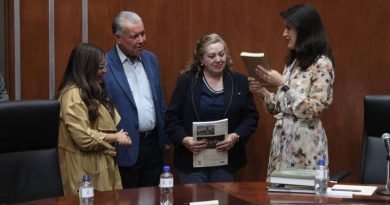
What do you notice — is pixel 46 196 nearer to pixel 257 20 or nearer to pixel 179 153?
pixel 179 153

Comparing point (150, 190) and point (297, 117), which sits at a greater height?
point (297, 117)

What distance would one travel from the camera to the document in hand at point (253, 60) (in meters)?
3.65

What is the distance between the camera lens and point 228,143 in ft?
13.4

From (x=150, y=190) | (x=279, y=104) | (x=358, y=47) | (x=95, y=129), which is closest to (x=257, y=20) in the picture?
(x=358, y=47)

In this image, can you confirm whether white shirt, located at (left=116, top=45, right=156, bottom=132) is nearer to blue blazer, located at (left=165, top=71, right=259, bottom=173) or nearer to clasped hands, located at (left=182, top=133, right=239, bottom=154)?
blue blazer, located at (left=165, top=71, right=259, bottom=173)

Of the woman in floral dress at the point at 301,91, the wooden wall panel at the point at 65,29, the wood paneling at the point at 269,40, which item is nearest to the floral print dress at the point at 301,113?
the woman in floral dress at the point at 301,91

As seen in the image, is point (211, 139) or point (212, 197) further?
point (211, 139)

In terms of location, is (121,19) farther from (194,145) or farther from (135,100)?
(194,145)

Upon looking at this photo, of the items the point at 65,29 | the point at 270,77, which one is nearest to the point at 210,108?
the point at 270,77

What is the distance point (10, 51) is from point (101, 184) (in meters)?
1.26

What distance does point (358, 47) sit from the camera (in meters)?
4.67

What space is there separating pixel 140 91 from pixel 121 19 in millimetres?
480

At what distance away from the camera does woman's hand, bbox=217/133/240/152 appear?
4090mm

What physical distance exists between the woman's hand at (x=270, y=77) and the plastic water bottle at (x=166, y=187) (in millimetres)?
1100
